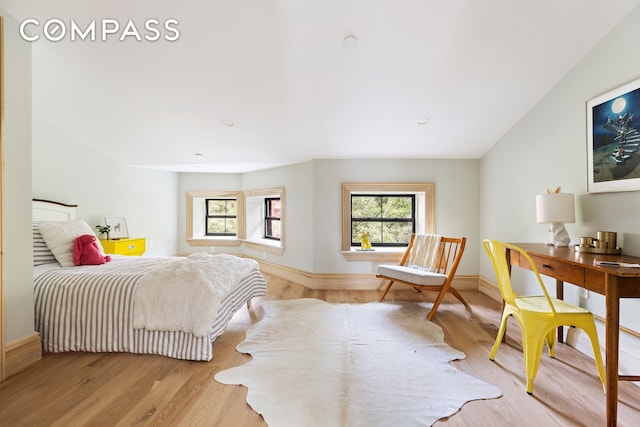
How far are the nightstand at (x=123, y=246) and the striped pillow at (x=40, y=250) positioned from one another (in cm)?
97

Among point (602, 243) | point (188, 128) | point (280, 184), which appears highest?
point (188, 128)

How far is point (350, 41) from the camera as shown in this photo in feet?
7.23

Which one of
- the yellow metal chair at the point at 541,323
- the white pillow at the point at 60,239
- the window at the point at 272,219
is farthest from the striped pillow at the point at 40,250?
the yellow metal chair at the point at 541,323

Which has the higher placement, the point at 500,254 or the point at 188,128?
the point at 188,128

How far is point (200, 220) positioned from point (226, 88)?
3.62 metres

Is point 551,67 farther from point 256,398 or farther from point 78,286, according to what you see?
point 78,286

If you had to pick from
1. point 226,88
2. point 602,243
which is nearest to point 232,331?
point 226,88

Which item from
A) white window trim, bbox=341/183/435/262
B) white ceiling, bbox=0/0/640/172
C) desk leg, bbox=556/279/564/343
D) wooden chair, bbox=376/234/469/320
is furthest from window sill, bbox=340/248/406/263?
desk leg, bbox=556/279/564/343

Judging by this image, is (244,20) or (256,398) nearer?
(256,398)

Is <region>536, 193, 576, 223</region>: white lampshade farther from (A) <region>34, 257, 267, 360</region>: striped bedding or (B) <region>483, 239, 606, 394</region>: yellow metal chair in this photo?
(A) <region>34, 257, 267, 360</region>: striped bedding

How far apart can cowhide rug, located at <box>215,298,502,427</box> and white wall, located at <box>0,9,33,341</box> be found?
1.42 metres

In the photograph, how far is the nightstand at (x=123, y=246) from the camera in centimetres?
370

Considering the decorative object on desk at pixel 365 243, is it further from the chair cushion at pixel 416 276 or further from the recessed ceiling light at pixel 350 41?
the recessed ceiling light at pixel 350 41

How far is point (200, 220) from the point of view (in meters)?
5.76
